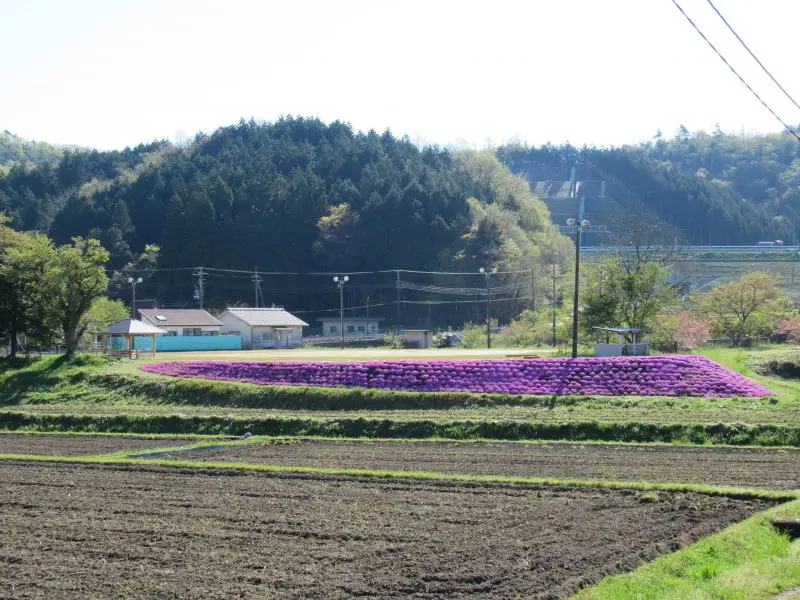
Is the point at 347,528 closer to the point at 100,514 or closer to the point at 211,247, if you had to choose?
the point at 100,514

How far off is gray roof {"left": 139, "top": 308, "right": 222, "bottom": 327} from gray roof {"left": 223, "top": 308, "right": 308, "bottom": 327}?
1.84 meters

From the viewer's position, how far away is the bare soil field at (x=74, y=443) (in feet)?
88.7

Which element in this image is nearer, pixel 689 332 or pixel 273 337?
pixel 689 332

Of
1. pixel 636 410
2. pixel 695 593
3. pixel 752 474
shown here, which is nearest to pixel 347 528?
pixel 695 593

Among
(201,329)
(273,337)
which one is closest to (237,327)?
(201,329)

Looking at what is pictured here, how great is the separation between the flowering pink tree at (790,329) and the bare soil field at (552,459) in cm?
3966

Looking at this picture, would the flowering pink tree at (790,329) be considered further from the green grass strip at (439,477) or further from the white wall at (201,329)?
the green grass strip at (439,477)

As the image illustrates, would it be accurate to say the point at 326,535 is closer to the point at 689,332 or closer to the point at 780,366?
the point at 780,366

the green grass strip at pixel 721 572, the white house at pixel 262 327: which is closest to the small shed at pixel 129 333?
the white house at pixel 262 327

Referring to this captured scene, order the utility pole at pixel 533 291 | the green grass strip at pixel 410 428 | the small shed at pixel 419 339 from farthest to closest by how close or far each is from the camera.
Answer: the utility pole at pixel 533 291
the small shed at pixel 419 339
the green grass strip at pixel 410 428

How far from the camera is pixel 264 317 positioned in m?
76.4

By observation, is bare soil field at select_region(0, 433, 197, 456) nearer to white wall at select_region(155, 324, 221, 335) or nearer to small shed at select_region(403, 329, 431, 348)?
white wall at select_region(155, 324, 221, 335)

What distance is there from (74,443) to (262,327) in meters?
46.0

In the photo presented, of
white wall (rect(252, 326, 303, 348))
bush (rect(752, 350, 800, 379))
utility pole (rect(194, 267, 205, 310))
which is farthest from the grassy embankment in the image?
utility pole (rect(194, 267, 205, 310))
